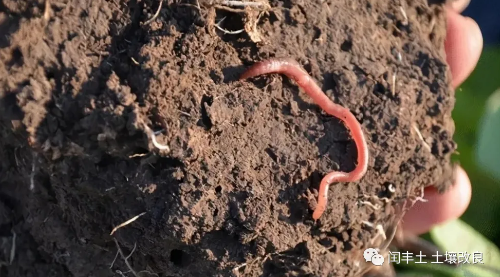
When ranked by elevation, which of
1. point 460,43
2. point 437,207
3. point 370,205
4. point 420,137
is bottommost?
point 437,207

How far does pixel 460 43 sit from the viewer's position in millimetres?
1958

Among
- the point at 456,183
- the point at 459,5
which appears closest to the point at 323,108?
the point at 456,183

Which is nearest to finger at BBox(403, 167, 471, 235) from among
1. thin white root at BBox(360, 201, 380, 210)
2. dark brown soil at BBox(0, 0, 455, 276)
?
dark brown soil at BBox(0, 0, 455, 276)

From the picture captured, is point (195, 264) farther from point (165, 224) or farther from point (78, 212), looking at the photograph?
point (78, 212)

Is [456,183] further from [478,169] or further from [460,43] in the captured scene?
[460,43]

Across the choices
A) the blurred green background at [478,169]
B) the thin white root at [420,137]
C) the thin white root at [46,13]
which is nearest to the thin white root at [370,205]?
the thin white root at [420,137]

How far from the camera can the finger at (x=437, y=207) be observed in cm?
191

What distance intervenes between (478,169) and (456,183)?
1.13 feet

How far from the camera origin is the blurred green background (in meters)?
2.06

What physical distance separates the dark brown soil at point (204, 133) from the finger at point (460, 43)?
0.21m

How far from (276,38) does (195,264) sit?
0.77 meters

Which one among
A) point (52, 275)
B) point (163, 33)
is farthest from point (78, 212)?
point (163, 33)

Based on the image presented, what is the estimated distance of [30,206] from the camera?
170 cm

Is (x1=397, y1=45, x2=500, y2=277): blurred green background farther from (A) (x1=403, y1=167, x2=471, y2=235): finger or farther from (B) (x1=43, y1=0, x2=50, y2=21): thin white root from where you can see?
(B) (x1=43, y1=0, x2=50, y2=21): thin white root
